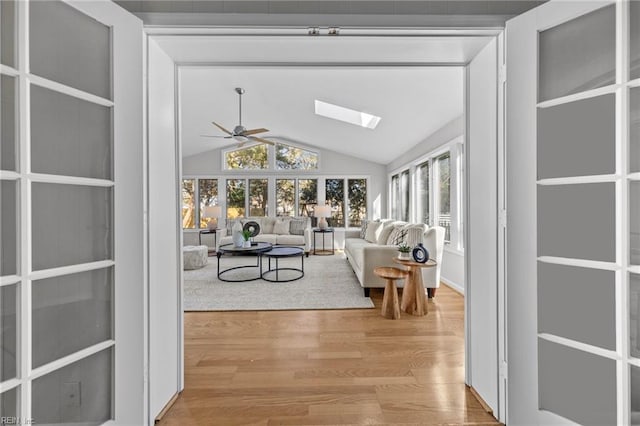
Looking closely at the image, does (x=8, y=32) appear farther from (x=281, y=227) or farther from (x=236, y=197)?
(x=236, y=197)

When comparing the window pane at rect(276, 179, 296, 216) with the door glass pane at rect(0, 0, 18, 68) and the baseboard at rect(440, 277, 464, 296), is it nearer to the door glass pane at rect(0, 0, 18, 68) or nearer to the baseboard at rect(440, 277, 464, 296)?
the baseboard at rect(440, 277, 464, 296)

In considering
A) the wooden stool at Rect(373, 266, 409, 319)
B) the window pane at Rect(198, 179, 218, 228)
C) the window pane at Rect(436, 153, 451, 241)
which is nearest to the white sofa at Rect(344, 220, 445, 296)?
the wooden stool at Rect(373, 266, 409, 319)

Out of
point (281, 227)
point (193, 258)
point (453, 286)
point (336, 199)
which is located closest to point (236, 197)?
point (281, 227)

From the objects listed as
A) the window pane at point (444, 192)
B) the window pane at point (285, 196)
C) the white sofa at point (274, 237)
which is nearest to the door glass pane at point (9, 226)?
the window pane at point (444, 192)

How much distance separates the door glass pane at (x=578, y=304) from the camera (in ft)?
3.49

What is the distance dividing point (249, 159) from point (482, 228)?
6.99 meters

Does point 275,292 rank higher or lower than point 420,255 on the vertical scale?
lower

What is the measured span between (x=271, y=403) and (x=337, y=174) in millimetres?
6510

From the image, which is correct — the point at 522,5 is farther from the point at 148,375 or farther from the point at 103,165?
the point at 148,375

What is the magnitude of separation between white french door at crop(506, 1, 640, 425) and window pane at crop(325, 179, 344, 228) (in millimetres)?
6400

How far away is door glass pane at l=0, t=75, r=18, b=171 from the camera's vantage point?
2.98 feet

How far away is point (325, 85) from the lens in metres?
3.74

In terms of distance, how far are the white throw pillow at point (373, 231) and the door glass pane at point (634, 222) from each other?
4278 mm

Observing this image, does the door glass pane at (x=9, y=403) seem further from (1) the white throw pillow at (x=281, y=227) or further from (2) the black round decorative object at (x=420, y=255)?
(1) the white throw pillow at (x=281, y=227)
